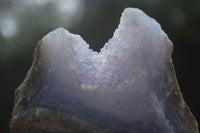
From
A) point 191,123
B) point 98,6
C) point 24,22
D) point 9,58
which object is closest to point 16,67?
point 9,58

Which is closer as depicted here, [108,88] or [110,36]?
[108,88]

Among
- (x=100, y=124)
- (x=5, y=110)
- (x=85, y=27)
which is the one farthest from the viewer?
(x=85, y=27)

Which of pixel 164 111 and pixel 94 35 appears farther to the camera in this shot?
pixel 94 35

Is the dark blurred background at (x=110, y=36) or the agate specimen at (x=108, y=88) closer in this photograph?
the agate specimen at (x=108, y=88)

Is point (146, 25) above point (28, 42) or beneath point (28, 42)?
above

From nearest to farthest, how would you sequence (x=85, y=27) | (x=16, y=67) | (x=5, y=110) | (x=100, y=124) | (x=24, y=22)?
(x=100, y=124) → (x=5, y=110) → (x=16, y=67) → (x=85, y=27) → (x=24, y=22)

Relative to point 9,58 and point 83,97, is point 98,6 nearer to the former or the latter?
point 9,58

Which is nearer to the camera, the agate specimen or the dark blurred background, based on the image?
the agate specimen

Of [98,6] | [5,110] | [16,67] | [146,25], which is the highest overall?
[146,25]
